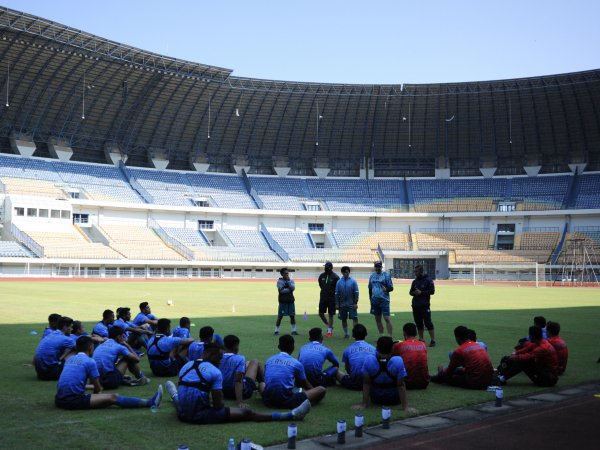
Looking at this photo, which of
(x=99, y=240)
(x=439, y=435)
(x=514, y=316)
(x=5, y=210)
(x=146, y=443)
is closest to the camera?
(x=146, y=443)

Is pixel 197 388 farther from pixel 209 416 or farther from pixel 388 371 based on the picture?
pixel 388 371

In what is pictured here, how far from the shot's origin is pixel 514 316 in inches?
945

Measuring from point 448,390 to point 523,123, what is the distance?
72.5 metres

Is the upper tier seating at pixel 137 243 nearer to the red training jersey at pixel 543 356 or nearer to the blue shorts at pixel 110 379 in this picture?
the blue shorts at pixel 110 379

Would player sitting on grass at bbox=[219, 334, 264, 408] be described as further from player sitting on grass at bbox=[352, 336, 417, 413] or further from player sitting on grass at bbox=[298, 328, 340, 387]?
player sitting on grass at bbox=[352, 336, 417, 413]

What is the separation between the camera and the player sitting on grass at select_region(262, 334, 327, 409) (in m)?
9.20

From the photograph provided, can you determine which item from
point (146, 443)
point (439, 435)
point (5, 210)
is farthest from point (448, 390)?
point (5, 210)

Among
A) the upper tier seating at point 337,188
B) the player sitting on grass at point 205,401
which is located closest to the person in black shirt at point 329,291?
the player sitting on grass at point 205,401

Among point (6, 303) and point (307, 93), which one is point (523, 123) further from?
point (6, 303)

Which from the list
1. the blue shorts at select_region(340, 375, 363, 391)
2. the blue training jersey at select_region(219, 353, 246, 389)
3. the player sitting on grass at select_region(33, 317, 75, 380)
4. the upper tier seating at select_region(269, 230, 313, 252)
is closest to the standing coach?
the blue shorts at select_region(340, 375, 363, 391)

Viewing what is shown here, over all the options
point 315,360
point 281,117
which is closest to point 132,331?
point 315,360

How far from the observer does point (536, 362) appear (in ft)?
36.0

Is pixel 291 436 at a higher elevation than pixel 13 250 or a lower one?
lower

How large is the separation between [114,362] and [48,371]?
1644 mm
